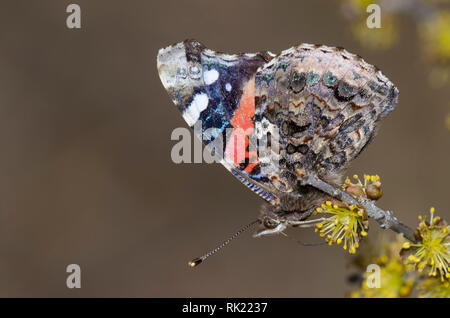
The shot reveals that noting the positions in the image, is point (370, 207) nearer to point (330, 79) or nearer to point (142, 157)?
point (330, 79)

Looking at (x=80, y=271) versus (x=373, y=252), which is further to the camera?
(x=80, y=271)

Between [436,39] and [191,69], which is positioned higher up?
[436,39]

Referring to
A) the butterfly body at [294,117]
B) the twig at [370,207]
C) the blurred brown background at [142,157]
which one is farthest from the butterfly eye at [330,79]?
the blurred brown background at [142,157]

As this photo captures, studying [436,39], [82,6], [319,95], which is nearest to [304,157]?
[319,95]

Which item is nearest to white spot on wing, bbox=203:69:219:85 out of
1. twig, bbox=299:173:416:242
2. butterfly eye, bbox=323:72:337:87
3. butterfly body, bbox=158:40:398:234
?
butterfly body, bbox=158:40:398:234

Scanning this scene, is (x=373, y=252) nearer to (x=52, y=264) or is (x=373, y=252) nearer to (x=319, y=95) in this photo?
(x=319, y=95)

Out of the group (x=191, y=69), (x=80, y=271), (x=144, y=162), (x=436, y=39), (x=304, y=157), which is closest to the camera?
(x=304, y=157)
